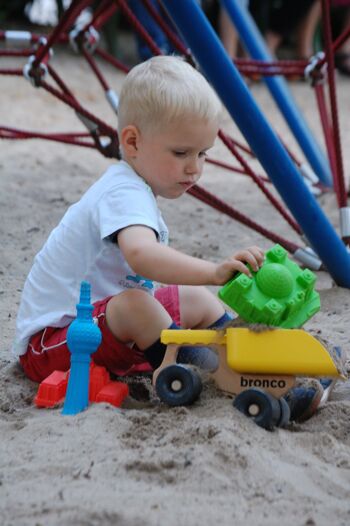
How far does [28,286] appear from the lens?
168 centimetres

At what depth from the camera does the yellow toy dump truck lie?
1.42 meters

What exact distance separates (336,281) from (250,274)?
940 mm

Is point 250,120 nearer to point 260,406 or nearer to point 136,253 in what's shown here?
point 136,253

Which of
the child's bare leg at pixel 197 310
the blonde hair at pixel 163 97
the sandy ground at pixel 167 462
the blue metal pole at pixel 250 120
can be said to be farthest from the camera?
the blue metal pole at pixel 250 120

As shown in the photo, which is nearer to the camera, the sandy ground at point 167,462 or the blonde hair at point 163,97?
the sandy ground at point 167,462

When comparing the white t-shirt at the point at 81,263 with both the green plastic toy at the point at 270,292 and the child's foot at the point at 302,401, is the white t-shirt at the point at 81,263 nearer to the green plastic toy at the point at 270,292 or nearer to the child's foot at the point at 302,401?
the green plastic toy at the point at 270,292

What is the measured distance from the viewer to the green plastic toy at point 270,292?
1403 millimetres

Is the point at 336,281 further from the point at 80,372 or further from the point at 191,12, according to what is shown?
the point at 80,372

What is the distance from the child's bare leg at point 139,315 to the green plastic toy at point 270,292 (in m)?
0.16

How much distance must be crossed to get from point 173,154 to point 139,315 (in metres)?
0.28

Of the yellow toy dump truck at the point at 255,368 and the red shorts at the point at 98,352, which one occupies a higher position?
the yellow toy dump truck at the point at 255,368

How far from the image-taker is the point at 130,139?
157 cm

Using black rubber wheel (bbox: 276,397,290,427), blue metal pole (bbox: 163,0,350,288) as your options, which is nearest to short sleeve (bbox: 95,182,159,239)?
black rubber wheel (bbox: 276,397,290,427)

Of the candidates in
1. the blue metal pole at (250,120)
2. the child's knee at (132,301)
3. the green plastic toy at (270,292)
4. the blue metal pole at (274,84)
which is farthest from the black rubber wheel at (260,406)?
the blue metal pole at (274,84)
